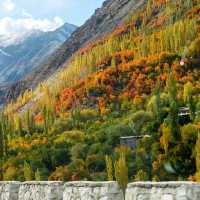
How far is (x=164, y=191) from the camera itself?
9.16 m

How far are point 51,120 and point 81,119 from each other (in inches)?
232

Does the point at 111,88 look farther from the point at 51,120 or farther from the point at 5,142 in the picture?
the point at 5,142

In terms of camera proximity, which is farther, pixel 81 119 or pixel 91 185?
pixel 81 119

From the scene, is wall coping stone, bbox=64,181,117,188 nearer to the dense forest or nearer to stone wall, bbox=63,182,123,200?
stone wall, bbox=63,182,123,200

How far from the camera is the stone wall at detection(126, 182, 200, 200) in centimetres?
859

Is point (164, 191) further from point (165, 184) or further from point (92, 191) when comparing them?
point (92, 191)

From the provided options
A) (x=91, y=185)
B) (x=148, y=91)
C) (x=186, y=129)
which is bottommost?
(x=91, y=185)

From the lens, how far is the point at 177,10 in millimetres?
151500

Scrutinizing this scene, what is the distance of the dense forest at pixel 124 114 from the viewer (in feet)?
202

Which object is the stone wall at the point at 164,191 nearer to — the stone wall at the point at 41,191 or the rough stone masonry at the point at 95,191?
the rough stone masonry at the point at 95,191

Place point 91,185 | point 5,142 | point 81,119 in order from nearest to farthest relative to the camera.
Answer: point 91,185 < point 5,142 < point 81,119

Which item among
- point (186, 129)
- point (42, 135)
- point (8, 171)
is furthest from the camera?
point (42, 135)

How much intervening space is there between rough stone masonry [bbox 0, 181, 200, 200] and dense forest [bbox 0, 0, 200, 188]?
32.2 metres

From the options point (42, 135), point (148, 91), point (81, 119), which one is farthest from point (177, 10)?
point (42, 135)
